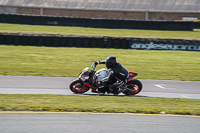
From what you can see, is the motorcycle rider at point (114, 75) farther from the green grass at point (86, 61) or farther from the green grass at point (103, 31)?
the green grass at point (103, 31)

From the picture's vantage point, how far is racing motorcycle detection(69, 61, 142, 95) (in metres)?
10.1

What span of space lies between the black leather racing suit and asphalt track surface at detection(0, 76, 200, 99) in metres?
0.81

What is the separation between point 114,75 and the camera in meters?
10.0

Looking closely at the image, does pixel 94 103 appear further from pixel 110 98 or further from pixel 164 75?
pixel 164 75

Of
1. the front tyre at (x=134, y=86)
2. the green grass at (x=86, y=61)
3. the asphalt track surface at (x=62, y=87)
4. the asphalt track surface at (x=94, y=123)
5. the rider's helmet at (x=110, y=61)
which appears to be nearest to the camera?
the asphalt track surface at (x=94, y=123)

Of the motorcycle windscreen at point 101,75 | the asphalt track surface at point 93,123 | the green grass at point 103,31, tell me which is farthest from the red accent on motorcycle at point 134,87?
the green grass at point 103,31

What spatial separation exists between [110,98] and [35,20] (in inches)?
981

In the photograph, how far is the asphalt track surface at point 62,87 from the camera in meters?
10.5

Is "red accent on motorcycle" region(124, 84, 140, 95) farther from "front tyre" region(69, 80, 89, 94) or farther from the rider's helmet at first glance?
"front tyre" region(69, 80, 89, 94)

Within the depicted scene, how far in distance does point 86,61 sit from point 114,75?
8746mm

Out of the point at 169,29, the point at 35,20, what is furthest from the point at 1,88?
the point at 169,29

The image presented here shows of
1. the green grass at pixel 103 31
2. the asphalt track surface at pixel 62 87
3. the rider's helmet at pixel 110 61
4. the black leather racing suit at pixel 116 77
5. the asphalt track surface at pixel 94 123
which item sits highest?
the green grass at pixel 103 31

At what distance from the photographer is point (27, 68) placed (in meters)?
15.7

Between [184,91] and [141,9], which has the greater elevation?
[141,9]
